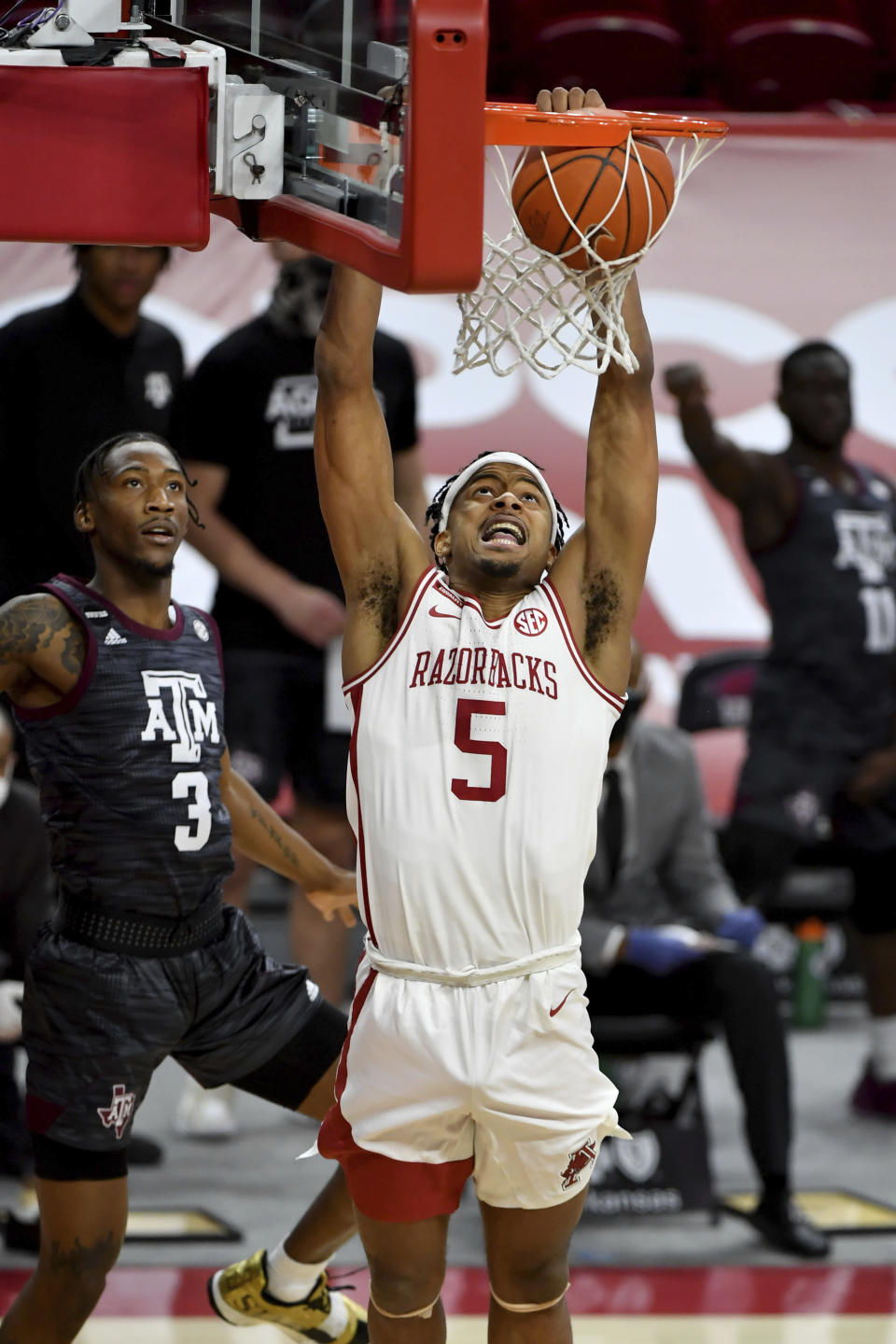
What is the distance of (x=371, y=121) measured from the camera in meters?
3.26

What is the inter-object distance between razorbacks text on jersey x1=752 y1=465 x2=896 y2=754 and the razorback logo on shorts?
3356 mm

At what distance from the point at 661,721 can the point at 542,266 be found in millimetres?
4265

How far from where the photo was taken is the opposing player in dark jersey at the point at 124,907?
13.3ft

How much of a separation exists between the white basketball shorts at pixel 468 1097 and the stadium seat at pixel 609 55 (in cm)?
636

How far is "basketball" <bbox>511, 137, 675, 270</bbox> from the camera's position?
3662mm

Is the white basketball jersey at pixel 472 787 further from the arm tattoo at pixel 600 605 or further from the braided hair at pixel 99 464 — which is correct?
the braided hair at pixel 99 464

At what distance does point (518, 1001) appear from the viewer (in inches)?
145

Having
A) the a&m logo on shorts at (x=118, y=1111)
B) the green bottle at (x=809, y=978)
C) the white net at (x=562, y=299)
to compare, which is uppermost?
the white net at (x=562, y=299)

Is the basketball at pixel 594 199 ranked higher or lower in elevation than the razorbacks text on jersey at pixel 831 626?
higher

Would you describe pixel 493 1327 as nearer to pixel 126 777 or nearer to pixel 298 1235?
pixel 298 1235

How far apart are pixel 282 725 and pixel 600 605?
2.69 m

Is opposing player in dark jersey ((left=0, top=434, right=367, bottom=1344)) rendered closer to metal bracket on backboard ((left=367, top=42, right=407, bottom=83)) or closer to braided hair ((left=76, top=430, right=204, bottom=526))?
braided hair ((left=76, top=430, right=204, bottom=526))

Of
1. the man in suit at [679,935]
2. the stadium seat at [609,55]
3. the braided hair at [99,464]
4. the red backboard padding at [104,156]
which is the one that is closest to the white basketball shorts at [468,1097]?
the braided hair at [99,464]

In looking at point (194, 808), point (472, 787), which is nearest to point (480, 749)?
point (472, 787)
